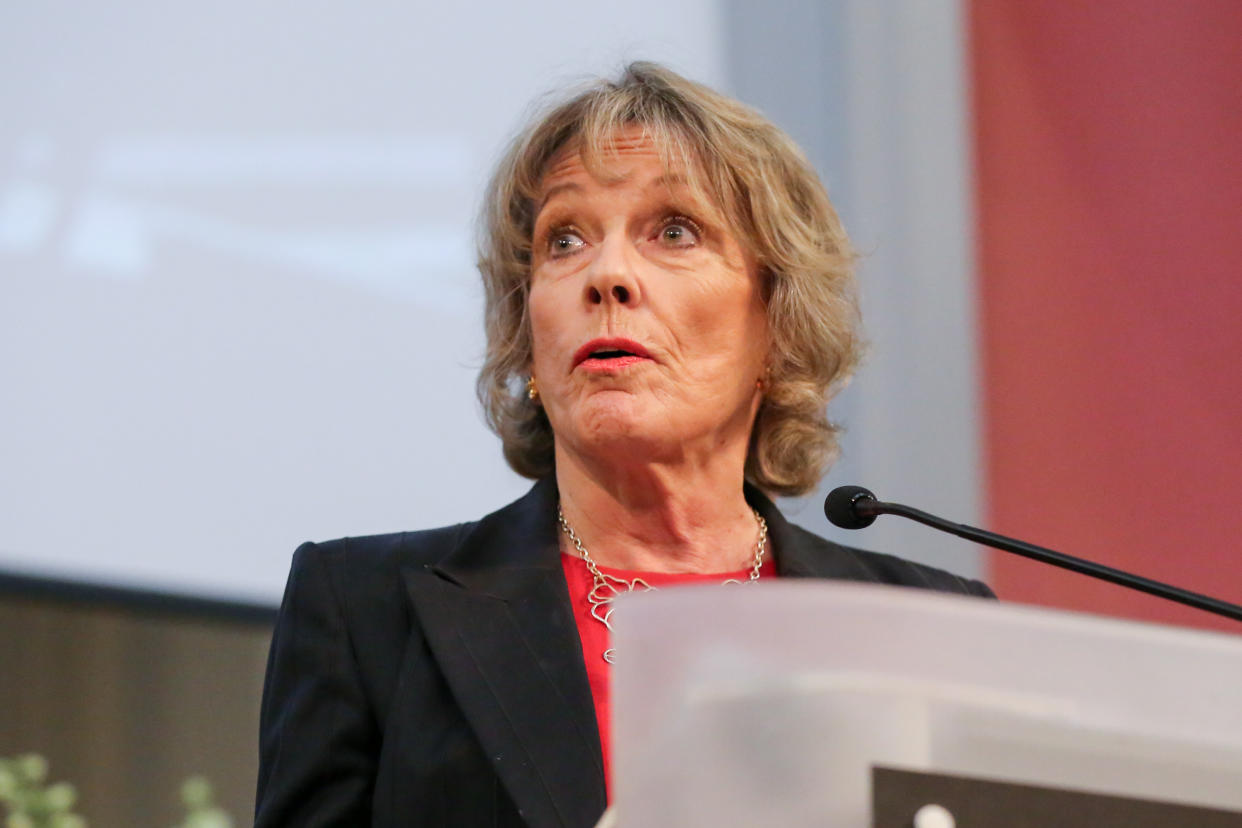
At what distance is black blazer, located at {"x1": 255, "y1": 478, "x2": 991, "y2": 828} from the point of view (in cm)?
158

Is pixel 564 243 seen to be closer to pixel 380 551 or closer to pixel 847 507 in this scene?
pixel 380 551

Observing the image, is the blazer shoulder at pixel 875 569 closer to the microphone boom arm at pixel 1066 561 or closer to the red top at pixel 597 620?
the red top at pixel 597 620

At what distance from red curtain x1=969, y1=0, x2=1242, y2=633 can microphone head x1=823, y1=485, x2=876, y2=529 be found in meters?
2.00

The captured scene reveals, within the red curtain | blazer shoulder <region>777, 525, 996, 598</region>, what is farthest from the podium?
the red curtain

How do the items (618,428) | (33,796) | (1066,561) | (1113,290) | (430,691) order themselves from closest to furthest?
(1066,561)
(430,691)
(618,428)
(33,796)
(1113,290)

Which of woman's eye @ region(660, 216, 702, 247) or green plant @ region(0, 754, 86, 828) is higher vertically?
woman's eye @ region(660, 216, 702, 247)

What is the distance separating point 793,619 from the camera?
868mm

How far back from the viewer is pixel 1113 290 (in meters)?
3.46

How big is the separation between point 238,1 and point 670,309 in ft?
4.38

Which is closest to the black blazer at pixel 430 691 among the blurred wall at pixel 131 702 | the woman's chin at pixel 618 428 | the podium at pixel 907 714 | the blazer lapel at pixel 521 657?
the blazer lapel at pixel 521 657

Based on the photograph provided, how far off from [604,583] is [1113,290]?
2025mm

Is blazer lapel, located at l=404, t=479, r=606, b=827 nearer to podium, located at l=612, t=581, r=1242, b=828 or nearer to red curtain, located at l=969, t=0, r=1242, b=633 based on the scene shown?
podium, located at l=612, t=581, r=1242, b=828

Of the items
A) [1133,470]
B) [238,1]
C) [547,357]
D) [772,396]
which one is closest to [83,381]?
[238,1]

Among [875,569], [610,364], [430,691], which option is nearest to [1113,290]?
[875,569]
